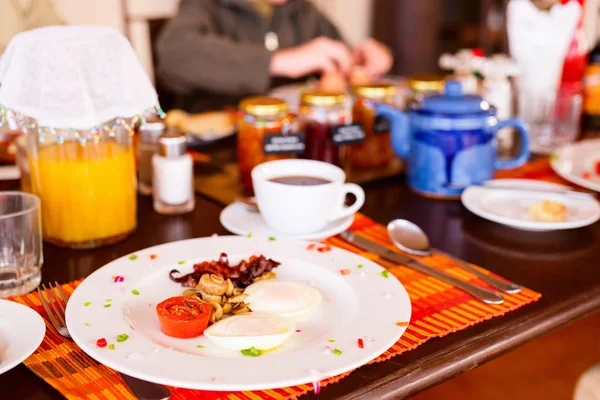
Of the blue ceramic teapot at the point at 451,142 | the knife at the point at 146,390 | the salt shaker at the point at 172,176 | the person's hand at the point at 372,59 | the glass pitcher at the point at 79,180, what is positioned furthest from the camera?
the person's hand at the point at 372,59

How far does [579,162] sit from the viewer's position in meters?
1.46

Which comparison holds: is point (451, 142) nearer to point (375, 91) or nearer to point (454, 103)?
point (454, 103)

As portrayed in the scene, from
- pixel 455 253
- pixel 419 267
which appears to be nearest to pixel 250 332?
pixel 419 267

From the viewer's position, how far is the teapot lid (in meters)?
1.26

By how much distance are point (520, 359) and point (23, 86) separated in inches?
49.6

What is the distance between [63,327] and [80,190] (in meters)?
0.29

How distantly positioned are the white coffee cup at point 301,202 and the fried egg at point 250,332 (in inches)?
11.7

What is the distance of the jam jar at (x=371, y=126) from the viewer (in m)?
1.43

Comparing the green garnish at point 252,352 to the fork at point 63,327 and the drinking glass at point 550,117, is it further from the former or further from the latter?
the drinking glass at point 550,117

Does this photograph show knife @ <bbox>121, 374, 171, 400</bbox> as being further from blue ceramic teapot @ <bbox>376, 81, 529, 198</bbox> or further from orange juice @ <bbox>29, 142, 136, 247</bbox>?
blue ceramic teapot @ <bbox>376, 81, 529, 198</bbox>

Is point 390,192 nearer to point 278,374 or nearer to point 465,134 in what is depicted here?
point 465,134

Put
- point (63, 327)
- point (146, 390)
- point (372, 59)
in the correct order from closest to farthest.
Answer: point (146, 390), point (63, 327), point (372, 59)

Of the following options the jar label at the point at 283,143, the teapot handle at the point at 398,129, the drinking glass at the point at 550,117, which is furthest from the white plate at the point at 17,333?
the drinking glass at the point at 550,117

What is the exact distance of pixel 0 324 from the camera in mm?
749
